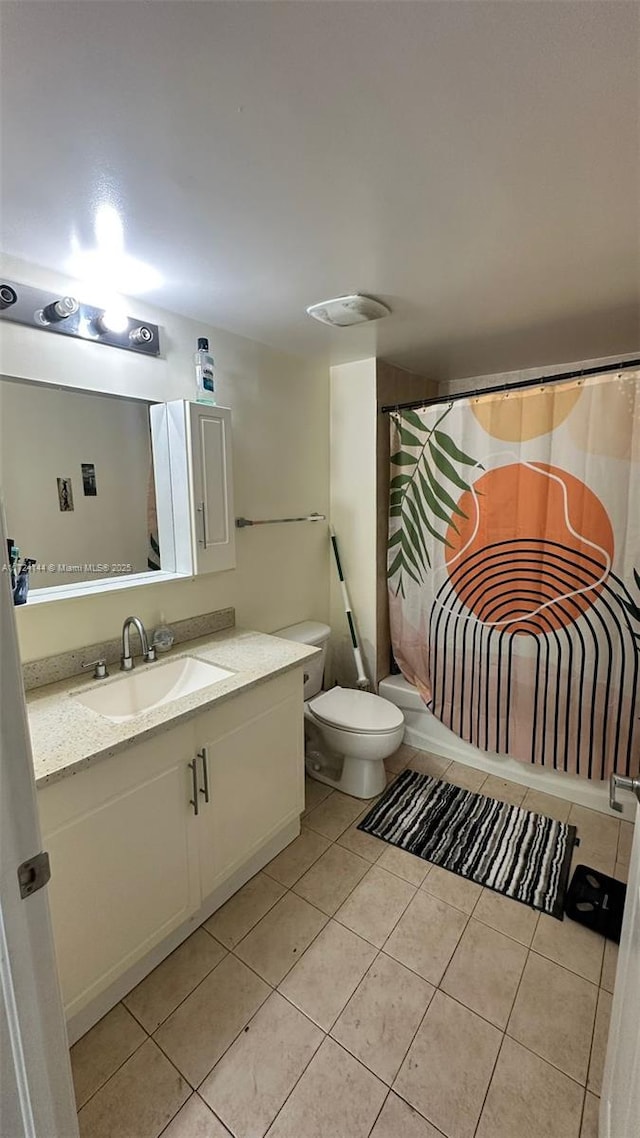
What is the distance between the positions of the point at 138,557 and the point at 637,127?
183cm

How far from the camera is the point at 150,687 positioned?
174 centimetres

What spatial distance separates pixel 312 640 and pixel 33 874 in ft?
6.09

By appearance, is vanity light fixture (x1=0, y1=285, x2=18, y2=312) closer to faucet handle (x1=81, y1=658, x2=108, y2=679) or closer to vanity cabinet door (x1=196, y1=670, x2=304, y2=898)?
faucet handle (x1=81, y1=658, x2=108, y2=679)

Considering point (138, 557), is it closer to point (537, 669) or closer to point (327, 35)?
point (327, 35)

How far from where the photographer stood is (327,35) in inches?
28.8

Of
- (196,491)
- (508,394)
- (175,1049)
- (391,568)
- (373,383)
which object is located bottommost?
(175,1049)

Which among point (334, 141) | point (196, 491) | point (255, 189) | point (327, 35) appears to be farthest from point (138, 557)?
point (327, 35)

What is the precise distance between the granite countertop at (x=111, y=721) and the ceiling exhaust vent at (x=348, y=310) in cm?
132

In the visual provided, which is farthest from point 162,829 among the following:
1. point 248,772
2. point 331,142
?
point 331,142

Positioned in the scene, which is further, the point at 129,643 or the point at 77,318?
the point at 129,643

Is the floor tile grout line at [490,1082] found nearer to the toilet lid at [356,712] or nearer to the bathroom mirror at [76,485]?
the toilet lid at [356,712]

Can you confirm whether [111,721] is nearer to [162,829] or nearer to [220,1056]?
[162,829]

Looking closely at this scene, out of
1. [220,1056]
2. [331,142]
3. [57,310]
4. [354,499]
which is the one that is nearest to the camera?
[331,142]

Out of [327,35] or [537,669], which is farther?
[537,669]
